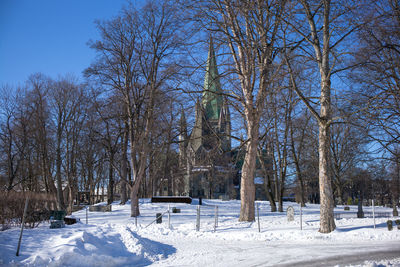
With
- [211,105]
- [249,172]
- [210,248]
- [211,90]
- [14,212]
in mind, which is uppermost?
[211,90]

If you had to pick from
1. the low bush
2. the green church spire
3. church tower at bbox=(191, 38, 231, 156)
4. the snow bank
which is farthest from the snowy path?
the low bush

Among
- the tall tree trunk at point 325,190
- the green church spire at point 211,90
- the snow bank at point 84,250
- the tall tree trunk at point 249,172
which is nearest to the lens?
the snow bank at point 84,250

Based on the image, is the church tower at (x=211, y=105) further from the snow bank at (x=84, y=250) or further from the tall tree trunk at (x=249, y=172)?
the snow bank at (x=84, y=250)

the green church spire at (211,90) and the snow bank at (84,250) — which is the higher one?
the green church spire at (211,90)

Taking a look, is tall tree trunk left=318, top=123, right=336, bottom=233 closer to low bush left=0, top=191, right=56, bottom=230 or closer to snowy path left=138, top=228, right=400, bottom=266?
snowy path left=138, top=228, right=400, bottom=266

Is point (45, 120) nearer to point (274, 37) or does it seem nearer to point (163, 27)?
point (163, 27)

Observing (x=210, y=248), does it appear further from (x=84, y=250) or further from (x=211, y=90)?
(x=211, y=90)

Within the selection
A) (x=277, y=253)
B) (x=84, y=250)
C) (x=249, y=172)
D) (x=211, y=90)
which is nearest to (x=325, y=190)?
(x=277, y=253)

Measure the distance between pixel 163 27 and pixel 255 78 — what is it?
30.1ft

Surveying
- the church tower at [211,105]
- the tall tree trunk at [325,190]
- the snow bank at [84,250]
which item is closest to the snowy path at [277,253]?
the snow bank at [84,250]

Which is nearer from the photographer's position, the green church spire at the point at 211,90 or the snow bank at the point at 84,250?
the snow bank at the point at 84,250

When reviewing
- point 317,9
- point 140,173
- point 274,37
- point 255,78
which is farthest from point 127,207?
point 317,9

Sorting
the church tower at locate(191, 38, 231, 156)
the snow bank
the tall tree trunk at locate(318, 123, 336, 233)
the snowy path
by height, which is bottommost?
the snowy path

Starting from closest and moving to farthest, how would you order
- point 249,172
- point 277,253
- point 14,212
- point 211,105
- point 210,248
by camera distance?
1. point 277,253
2. point 210,248
3. point 14,212
4. point 249,172
5. point 211,105
